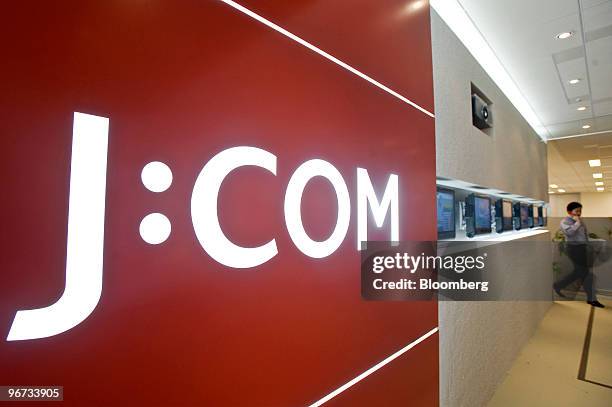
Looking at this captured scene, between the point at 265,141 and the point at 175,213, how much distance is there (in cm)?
33

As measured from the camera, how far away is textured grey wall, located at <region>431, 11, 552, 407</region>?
1.86 metres

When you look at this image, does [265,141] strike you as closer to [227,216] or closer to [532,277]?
[227,216]

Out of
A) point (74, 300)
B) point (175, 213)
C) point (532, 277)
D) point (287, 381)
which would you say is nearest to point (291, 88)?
point (175, 213)

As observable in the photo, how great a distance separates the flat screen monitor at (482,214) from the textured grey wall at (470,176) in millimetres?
166

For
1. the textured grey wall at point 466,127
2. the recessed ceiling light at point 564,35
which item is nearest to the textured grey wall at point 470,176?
the textured grey wall at point 466,127

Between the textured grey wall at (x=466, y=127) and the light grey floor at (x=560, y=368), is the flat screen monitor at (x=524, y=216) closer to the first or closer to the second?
the textured grey wall at (x=466, y=127)

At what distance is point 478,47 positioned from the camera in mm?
2707

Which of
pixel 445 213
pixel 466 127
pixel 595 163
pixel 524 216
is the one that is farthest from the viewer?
pixel 595 163

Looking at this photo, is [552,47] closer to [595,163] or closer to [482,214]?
[482,214]

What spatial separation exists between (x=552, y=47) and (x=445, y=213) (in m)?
2.22

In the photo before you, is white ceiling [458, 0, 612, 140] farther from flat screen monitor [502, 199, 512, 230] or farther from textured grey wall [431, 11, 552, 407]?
flat screen monitor [502, 199, 512, 230]

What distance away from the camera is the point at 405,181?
1.50 m

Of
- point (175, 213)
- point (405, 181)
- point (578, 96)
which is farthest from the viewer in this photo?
point (578, 96)

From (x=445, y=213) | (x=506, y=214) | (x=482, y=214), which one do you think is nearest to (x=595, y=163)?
(x=506, y=214)
